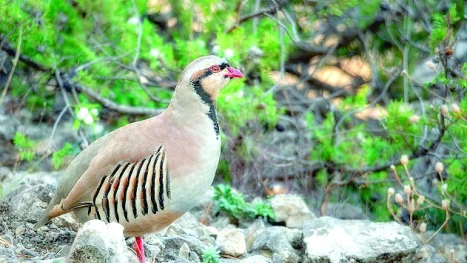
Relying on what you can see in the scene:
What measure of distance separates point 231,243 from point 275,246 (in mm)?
264

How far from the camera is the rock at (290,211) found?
5551mm

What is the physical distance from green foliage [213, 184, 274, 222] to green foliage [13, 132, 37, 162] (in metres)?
1.40

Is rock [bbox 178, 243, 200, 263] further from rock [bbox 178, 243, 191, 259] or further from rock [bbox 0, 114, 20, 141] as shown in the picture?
rock [bbox 0, 114, 20, 141]

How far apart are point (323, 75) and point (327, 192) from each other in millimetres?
2599

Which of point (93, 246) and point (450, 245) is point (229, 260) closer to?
point (93, 246)

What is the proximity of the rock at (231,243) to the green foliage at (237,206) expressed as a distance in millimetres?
770

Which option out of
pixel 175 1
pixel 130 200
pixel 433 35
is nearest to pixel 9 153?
pixel 175 1

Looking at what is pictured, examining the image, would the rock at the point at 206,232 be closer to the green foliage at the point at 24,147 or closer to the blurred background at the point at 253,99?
the blurred background at the point at 253,99

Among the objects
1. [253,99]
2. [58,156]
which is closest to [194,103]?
[58,156]

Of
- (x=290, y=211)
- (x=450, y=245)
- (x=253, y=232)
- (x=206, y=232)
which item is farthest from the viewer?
(x=450, y=245)

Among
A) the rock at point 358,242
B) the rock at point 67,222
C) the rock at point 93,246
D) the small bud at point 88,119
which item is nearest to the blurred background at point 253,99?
the small bud at point 88,119

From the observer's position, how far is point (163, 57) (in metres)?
6.59

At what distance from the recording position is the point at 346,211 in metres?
6.46

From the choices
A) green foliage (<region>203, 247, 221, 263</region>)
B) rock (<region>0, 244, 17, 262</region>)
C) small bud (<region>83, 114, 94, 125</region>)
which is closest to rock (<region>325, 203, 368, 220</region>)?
small bud (<region>83, 114, 94, 125</region>)
